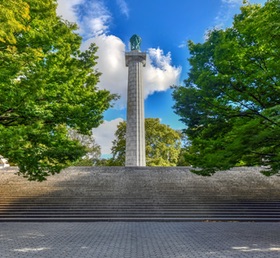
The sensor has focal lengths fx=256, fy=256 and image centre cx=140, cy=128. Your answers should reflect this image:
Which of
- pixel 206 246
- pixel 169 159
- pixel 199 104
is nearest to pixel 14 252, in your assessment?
pixel 206 246

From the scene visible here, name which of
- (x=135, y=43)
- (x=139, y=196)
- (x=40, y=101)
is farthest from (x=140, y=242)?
(x=135, y=43)

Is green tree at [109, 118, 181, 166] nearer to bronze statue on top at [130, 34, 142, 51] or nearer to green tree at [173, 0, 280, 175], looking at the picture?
bronze statue on top at [130, 34, 142, 51]

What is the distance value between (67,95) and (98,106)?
1993 millimetres

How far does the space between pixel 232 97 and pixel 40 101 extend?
32.0ft

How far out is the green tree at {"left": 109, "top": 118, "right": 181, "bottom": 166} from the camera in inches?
1667

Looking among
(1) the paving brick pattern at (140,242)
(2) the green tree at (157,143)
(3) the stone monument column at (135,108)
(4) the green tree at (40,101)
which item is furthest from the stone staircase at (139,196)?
(2) the green tree at (157,143)

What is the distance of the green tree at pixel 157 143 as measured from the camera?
1667 inches

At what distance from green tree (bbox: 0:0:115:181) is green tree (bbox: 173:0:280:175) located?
5.82 meters

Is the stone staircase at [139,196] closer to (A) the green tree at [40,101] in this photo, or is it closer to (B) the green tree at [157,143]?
(A) the green tree at [40,101]

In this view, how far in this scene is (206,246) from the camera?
28.1 feet

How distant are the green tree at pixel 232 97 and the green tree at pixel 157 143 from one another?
27.0 metres

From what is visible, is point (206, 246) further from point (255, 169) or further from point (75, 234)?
point (255, 169)

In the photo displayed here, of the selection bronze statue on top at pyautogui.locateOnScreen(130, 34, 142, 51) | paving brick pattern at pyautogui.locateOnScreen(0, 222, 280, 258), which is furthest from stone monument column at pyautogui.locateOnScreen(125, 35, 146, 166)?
paving brick pattern at pyautogui.locateOnScreen(0, 222, 280, 258)

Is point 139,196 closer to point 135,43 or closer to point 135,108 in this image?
point 135,108
